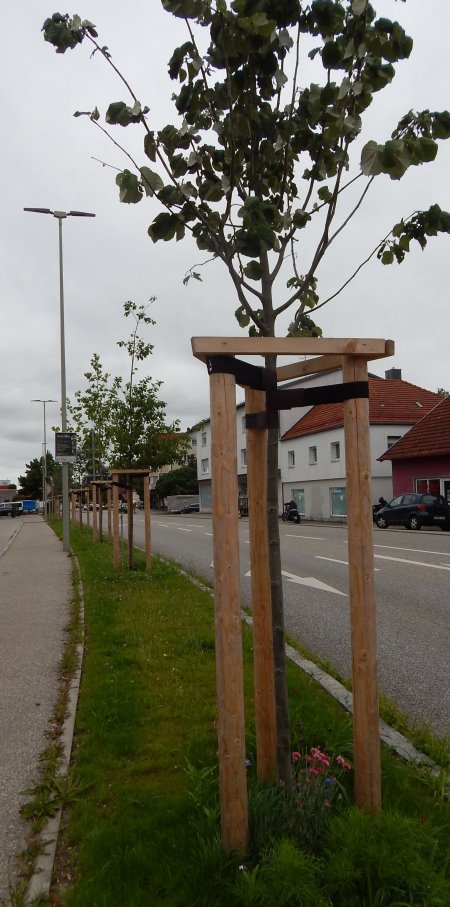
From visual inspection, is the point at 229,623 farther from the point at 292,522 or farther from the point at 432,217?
the point at 292,522

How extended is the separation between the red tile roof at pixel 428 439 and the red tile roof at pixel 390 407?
14.4 ft

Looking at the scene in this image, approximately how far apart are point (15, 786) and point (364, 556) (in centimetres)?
229

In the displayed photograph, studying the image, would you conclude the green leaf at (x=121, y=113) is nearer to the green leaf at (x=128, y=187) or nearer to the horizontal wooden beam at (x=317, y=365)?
the green leaf at (x=128, y=187)

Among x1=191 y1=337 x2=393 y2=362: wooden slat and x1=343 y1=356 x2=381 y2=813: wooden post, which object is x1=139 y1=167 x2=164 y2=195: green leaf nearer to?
x1=191 y1=337 x2=393 y2=362: wooden slat

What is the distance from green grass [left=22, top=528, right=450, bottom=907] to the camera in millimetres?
2693

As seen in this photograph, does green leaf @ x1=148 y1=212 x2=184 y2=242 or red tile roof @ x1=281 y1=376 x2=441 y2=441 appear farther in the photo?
red tile roof @ x1=281 y1=376 x2=441 y2=441

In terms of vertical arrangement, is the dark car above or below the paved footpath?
above

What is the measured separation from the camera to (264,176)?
12.1 ft

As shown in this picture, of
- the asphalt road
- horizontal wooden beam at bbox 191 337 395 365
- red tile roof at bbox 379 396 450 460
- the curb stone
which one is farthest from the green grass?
red tile roof at bbox 379 396 450 460

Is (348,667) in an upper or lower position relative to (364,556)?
lower

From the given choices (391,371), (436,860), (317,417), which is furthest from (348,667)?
(391,371)

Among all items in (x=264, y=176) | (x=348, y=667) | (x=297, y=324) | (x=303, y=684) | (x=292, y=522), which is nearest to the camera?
(x=264, y=176)

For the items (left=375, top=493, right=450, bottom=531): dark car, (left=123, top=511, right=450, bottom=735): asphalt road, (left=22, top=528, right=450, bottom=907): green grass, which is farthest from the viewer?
(left=375, top=493, right=450, bottom=531): dark car

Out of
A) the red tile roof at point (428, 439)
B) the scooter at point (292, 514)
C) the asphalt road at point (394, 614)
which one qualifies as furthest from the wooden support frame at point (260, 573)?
the scooter at point (292, 514)
